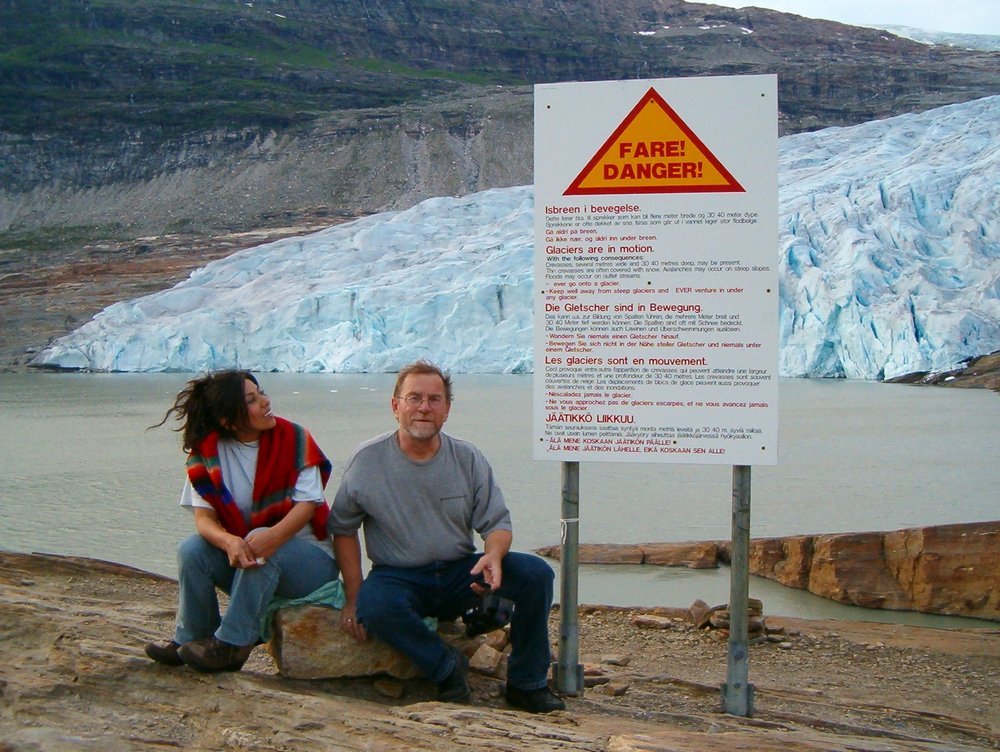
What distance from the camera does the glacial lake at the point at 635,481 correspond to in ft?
26.7

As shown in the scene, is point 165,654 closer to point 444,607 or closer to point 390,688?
point 390,688

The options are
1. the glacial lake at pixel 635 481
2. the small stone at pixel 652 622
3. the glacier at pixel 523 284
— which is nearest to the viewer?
the small stone at pixel 652 622

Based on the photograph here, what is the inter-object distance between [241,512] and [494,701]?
0.86 metres

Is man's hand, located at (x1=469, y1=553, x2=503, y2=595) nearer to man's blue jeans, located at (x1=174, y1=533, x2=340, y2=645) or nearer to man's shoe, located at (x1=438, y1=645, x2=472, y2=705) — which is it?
man's shoe, located at (x1=438, y1=645, x2=472, y2=705)

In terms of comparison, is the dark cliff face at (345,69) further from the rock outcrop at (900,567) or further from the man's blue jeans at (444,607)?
the man's blue jeans at (444,607)

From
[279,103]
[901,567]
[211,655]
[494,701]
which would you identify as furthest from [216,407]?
[279,103]

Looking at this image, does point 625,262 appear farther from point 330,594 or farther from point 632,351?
point 330,594

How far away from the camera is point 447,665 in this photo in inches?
118

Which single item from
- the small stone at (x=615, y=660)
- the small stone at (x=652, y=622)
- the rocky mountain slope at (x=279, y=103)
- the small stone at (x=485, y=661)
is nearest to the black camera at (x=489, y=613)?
the small stone at (x=485, y=661)

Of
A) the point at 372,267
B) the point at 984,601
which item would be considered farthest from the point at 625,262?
the point at 372,267

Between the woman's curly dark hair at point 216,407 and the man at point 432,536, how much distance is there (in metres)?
0.35

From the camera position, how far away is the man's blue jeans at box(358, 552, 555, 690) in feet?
9.84

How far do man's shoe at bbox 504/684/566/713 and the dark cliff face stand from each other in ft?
184

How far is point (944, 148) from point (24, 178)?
57.2 meters
